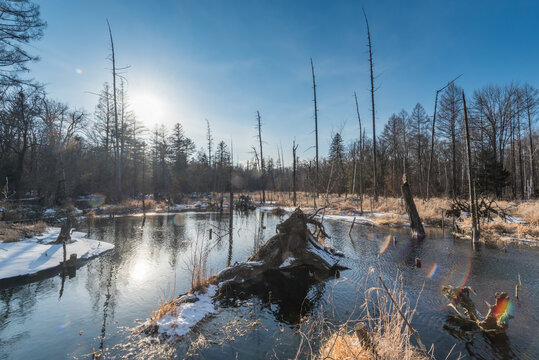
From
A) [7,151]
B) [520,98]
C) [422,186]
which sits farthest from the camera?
[422,186]

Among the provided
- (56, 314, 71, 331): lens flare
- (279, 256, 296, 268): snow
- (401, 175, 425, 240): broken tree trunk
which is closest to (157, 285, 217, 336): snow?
(56, 314, 71, 331): lens flare

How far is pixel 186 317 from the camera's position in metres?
5.34

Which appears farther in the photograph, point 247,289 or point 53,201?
point 53,201

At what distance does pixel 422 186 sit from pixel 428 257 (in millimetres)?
24426

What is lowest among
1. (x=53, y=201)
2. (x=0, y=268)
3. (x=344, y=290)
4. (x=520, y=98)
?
(x=344, y=290)

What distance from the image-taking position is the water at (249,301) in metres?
4.54

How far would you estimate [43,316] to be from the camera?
5676 millimetres

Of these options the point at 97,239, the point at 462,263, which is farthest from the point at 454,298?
the point at 97,239

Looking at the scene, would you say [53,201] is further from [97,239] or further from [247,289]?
[247,289]

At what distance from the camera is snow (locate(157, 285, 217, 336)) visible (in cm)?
493

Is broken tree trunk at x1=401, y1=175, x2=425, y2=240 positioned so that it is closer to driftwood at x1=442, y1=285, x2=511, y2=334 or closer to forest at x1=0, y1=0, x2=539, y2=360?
forest at x1=0, y1=0, x2=539, y2=360

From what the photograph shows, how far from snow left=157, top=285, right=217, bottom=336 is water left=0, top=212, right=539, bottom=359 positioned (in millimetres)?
295

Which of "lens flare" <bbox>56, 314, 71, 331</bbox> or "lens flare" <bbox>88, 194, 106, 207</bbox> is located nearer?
"lens flare" <bbox>56, 314, 71, 331</bbox>

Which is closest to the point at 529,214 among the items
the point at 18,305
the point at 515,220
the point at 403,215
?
the point at 515,220
